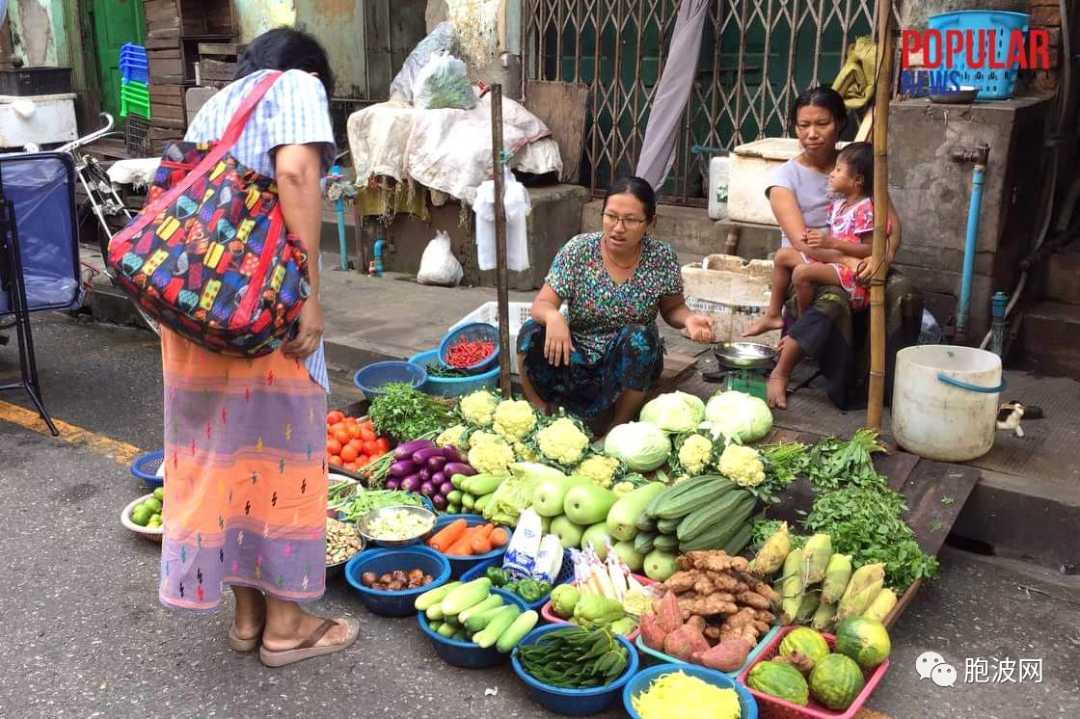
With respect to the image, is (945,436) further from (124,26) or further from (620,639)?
(124,26)

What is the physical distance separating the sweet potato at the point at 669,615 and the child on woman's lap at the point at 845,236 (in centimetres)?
213

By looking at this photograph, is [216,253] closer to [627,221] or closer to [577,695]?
[577,695]

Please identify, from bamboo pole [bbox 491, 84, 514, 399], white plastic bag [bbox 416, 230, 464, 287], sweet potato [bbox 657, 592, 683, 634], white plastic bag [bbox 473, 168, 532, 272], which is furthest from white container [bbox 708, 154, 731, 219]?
sweet potato [bbox 657, 592, 683, 634]

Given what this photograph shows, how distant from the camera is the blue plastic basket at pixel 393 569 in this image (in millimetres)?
3502

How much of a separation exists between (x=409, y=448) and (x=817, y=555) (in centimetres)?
186

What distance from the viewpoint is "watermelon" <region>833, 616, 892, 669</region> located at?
9.78 feet

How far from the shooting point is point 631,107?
7.85 m

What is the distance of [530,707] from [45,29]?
12497 mm

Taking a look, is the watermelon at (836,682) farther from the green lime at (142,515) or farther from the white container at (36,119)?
the white container at (36,119)

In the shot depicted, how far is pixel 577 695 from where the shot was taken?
2943 millimetres

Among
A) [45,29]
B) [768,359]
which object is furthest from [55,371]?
[45,29]

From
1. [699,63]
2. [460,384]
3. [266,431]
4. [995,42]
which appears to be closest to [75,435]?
[460,384]

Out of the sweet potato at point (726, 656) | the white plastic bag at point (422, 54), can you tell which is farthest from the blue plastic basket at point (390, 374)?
the white plastic bag at point (422, 54)

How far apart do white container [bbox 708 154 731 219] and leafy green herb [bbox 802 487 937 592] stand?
348 centimetres
